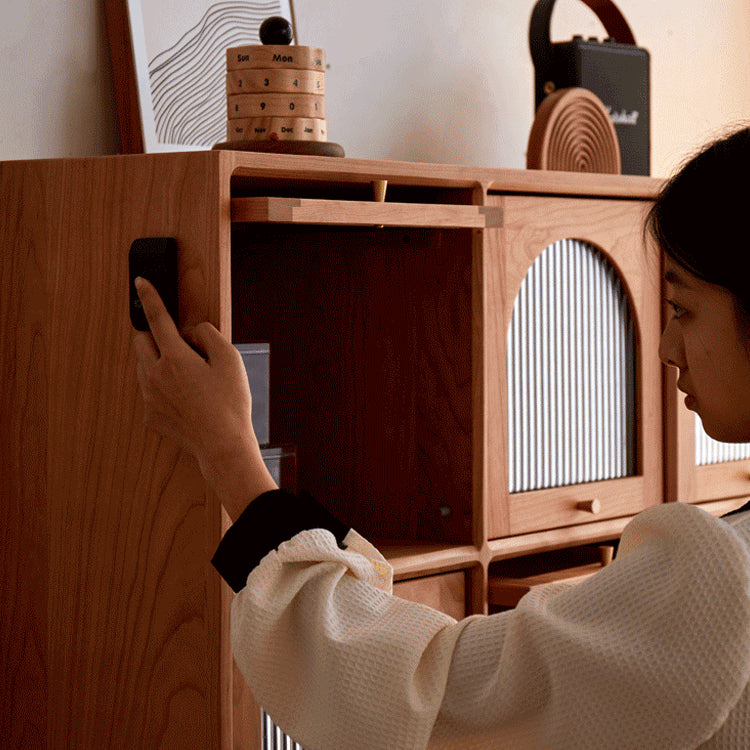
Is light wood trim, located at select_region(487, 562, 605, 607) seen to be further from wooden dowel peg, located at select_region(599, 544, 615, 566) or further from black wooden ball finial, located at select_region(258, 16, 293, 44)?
black wooden ball finial, located at select_region(258, 16, 293, 44)

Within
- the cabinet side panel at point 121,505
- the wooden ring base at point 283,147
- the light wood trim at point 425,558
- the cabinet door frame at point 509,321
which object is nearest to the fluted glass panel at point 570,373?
the cabinet door frame at point 509,321

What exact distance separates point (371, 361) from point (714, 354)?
0.64 metres

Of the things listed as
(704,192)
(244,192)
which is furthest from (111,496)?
(704,192)

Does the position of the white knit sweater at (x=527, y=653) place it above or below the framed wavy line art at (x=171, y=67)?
below

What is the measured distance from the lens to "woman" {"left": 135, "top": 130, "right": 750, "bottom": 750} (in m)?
0.73

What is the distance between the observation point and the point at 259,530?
0.89 meters

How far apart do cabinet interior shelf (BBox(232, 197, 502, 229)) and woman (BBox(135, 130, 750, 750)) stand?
28 cm

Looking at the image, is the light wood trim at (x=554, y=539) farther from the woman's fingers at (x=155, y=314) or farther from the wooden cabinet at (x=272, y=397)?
the woman's fingers at (x=155, y=314)

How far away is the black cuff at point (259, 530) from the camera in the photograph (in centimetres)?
88

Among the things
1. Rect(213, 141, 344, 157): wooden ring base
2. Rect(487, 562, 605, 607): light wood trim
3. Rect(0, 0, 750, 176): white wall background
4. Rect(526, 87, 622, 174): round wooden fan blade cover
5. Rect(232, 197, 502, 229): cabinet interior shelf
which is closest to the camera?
Rect(232, 197, 502, 229): cabinet interior shelf

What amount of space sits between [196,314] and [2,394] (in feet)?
0.90

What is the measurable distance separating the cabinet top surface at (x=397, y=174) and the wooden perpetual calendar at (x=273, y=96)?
0.05 metres

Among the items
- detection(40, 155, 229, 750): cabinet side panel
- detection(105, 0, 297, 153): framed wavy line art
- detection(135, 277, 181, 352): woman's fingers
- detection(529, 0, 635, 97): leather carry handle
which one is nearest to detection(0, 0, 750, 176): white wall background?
detection(105, 0, 297, 153): framed wavy line art

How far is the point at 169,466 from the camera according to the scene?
1.11 m
